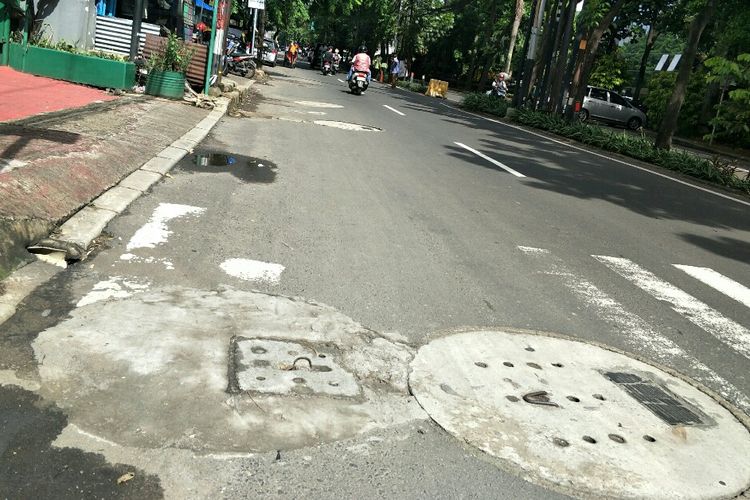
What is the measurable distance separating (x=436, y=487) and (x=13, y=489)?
1606mm

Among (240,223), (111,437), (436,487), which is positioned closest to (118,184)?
(240,223)

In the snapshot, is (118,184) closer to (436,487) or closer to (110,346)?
(110,346)

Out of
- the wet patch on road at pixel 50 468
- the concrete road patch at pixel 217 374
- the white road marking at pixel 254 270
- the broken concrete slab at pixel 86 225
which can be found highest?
the broken concrete slab at pixel 86 225

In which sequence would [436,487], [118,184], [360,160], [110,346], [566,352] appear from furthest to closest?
1. [360,160]
2. [118,184]
3. [566,352]
4. [110,346]
5. [436,487]

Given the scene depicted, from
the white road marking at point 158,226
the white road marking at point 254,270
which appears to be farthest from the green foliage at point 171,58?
the white road marking at point 254,270

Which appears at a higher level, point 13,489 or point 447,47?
point 447,47

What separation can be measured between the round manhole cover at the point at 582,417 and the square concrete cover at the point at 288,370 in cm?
43

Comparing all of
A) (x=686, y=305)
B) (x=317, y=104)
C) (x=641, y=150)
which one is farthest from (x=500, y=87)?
(x=686, y=305)

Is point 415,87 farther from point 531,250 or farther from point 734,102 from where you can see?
point 531,250

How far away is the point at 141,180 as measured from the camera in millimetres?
7219

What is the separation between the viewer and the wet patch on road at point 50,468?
251cm

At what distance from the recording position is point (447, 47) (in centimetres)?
6419

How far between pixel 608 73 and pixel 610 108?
1129 cm

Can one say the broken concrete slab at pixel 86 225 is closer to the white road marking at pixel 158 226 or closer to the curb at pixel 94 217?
the curb at pixel 94 217
